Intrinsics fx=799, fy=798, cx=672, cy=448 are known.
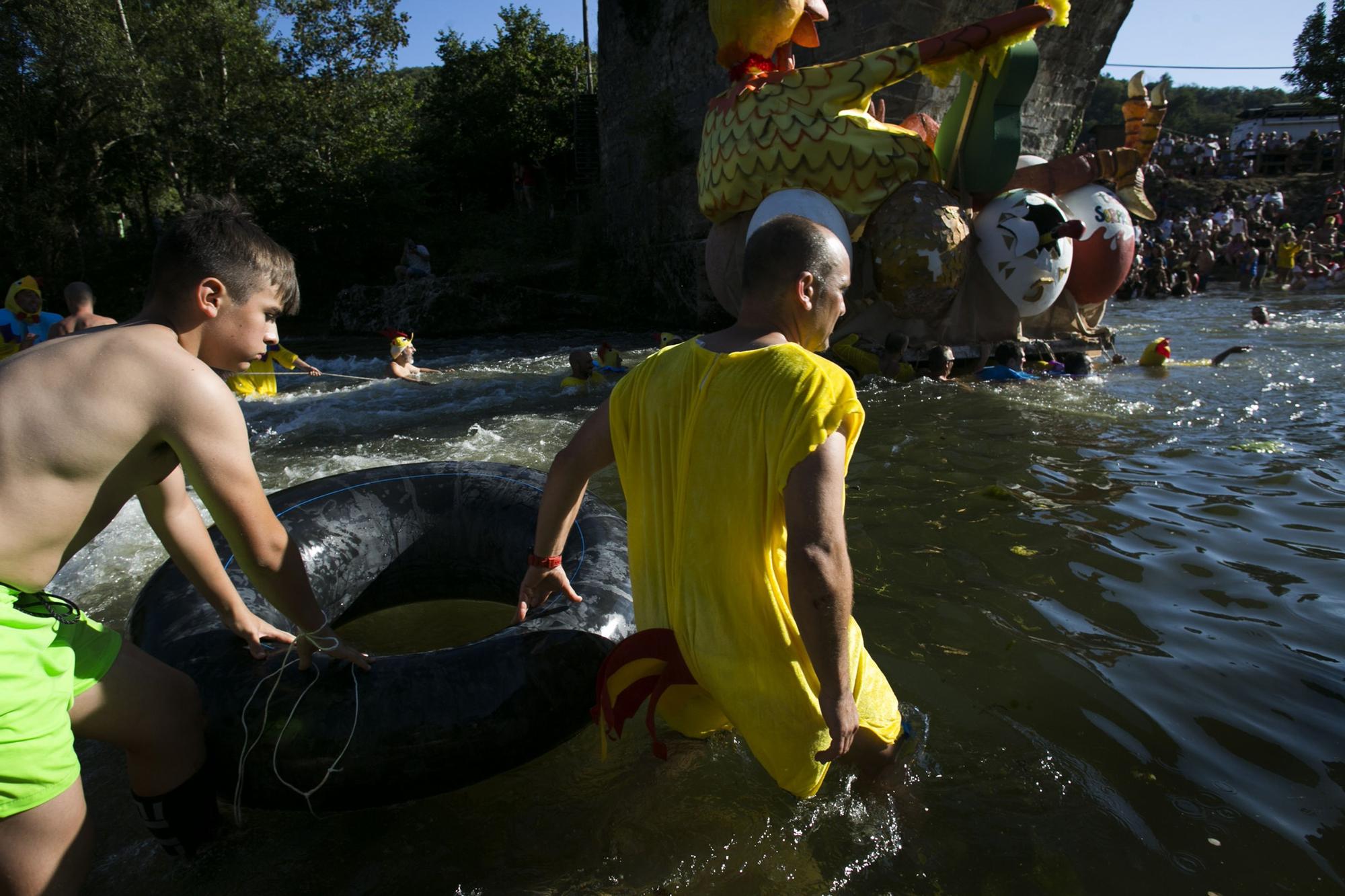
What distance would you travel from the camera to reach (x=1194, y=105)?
8375 cm

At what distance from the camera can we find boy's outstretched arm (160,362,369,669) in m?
1.75

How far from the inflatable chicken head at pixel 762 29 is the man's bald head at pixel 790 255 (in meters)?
5.58

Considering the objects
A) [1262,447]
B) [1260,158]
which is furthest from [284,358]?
[1260,158]

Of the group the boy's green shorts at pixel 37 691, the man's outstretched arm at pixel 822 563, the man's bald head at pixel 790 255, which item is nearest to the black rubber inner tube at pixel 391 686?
the boy's green shorts at pixel 37 691

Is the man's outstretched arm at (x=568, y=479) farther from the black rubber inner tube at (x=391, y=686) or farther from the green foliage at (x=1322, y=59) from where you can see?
the green foliage at (x=1322, y=59)

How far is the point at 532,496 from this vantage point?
3.14m

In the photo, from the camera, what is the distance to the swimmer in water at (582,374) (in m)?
8.80

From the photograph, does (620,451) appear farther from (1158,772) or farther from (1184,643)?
(1184,643)

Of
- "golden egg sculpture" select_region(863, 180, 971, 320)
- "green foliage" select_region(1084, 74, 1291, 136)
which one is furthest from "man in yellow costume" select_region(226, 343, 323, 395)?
"green foliage" select_region(1084, 74, 1291, 136)

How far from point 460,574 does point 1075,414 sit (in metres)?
5.46

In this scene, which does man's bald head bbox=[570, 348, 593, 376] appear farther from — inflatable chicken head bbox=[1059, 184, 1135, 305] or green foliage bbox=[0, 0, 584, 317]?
green foliage bbox=[0, 0, 584, 317]

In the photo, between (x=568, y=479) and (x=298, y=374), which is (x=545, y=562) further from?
(x=298, y=374)

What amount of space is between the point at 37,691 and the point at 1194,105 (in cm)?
10587

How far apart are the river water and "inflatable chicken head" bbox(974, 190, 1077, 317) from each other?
2880 millimetres
